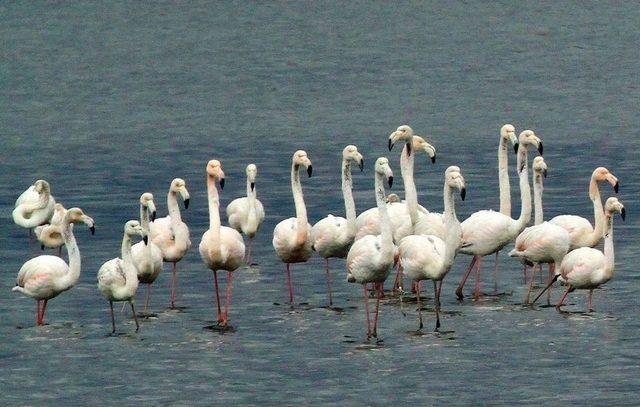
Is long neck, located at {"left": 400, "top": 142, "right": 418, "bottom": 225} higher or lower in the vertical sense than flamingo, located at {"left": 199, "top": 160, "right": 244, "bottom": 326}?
higher

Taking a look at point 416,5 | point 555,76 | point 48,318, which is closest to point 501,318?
point 48,318

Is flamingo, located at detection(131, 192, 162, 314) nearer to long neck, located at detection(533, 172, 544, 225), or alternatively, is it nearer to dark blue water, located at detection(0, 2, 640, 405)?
dark blue water, located at detection(0, 2, 640, 405)

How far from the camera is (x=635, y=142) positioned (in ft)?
142

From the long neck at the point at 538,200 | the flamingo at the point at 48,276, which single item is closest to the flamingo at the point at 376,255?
the flamingo at the point at 48,276

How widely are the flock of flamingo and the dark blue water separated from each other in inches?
20.7

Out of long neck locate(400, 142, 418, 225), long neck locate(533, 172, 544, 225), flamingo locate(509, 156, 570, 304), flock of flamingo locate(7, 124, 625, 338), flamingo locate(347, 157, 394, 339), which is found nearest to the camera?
flamingo locate(347, 157, 394, 339)

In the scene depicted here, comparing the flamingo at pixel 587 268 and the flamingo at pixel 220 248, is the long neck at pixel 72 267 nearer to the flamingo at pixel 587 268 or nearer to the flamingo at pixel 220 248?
the flamingo at pixel 220 248

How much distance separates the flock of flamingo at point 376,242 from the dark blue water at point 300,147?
1.73 feet

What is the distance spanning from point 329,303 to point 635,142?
2141 cm

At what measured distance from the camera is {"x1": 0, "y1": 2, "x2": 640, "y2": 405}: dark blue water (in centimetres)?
1930

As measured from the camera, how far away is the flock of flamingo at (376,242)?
21766mm

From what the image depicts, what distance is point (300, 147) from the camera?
43.8 m

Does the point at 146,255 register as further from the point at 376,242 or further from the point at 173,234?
the point at 376,242

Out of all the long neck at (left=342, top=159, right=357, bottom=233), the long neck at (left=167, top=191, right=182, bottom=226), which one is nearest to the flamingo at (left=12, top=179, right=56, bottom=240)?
the long neck at (left=167, top=191, right=182, bottom=226)
